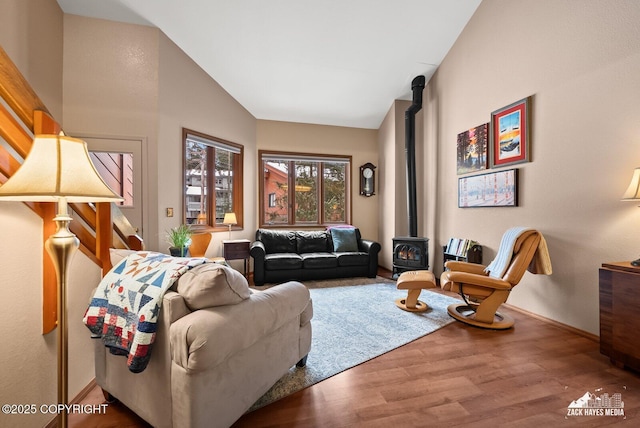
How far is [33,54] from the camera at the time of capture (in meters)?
2.67

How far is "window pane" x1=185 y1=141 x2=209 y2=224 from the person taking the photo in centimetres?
411

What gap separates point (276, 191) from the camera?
18.3 ft

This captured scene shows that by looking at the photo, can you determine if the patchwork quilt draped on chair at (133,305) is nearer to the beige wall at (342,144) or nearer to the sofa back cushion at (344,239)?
the sofa back cushion at (344,239)

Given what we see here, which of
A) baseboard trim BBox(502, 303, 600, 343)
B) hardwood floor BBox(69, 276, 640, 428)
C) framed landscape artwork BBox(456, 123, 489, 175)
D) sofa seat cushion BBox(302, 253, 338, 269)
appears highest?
framed landscape artwork BBox(456, 123, 489, 175)

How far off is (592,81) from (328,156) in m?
3.95

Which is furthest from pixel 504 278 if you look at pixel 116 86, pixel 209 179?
pixel 116 86

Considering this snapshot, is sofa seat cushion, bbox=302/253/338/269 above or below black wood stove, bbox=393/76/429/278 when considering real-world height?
below

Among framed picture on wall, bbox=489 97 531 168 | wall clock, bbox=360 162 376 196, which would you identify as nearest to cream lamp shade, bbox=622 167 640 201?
framed picture on wall, bbox=489 97 531 168

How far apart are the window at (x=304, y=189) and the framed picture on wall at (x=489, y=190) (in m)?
2.37

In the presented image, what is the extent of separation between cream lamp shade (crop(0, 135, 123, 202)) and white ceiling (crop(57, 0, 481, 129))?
10.0 ft

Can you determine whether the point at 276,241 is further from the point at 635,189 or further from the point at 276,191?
the point at 635,189

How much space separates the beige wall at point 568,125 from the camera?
7.52ft

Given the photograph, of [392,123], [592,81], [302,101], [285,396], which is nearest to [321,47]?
[302,101]

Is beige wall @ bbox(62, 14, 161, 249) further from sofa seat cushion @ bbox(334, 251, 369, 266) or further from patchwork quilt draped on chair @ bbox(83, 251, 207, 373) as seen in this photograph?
sofa seat cushion @ bbox(334, 251, 369, 266)
